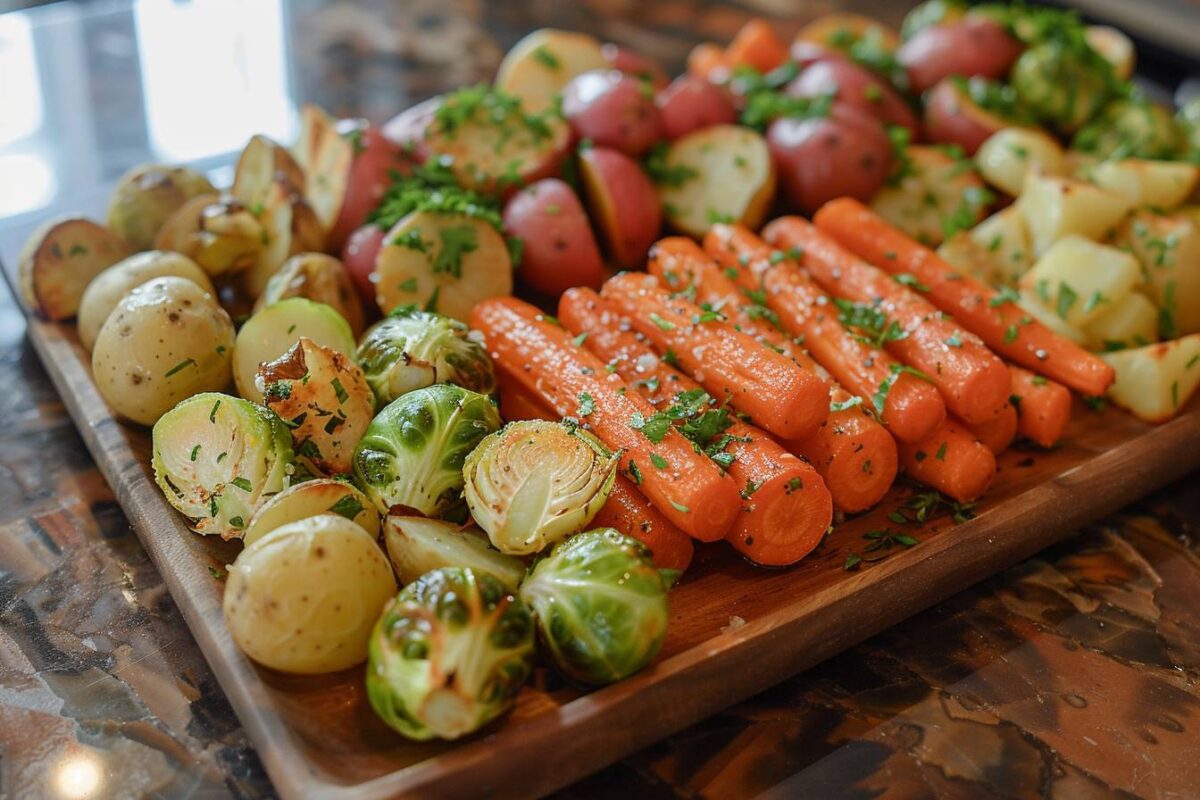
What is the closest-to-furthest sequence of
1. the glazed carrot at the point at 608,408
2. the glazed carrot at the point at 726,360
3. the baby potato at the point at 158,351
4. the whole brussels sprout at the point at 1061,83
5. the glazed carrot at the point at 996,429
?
1. the glazed carrot at the point at 608,408
2. the glazed carrot at the point at 726,360
3. the baby potato at the point at 158,351
4. the glazed carrot at the point at 996,429
5. the whole brussels sprout at the point at 1061,83

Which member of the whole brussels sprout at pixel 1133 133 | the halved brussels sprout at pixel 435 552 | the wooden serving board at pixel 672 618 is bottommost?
the wooden serving board at pixel 672 618

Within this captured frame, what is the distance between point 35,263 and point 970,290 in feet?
7.84

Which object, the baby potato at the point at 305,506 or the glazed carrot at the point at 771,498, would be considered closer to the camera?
the baby potato at the point at 305,506

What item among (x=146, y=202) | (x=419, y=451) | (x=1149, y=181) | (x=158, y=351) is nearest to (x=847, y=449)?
(x=419, y=451)

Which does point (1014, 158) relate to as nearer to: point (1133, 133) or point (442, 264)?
point (1133, 133)

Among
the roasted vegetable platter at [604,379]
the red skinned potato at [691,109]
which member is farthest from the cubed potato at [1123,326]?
the red skinned potato at [691,109]

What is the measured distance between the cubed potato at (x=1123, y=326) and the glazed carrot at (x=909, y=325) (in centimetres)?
54

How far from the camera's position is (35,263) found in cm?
284

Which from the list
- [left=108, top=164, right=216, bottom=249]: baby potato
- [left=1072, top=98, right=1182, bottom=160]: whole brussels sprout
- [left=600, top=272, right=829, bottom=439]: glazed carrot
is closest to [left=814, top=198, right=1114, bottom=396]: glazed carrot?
[left=600, top=272, right=829, bottom=439]: glazed carrot

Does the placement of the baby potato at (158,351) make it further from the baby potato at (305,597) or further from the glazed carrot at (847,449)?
the glazed carrot at (847,449)

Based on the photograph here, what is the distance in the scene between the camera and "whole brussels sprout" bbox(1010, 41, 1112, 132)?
145 inches

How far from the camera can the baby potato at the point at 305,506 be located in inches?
80.2

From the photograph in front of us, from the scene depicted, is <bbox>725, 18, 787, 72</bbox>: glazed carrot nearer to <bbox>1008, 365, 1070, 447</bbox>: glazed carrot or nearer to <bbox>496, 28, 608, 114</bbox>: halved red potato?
<bbox>496, 28, 608, 114</bbox>: halved red potato

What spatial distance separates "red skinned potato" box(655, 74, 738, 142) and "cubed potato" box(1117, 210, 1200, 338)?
1266mm
